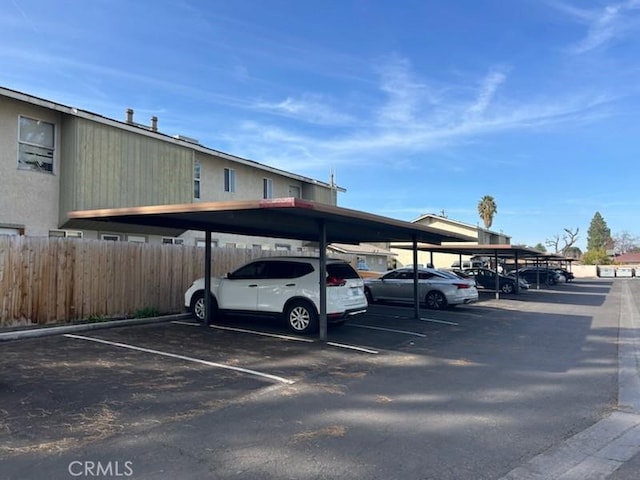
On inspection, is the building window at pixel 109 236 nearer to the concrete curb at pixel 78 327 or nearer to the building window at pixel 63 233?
the building window at pixel 63 233

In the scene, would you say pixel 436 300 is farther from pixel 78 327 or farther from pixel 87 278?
pixel 78 327

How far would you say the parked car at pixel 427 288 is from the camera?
741 inches

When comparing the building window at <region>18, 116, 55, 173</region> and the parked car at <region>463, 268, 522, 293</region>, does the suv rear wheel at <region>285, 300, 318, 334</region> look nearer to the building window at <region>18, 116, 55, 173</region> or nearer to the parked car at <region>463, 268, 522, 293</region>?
the building window at <region>18, 116, 55, 173</region>

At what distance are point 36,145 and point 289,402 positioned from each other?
1278cm

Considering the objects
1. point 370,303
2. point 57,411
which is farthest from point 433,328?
point 57,411

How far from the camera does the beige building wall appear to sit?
14.2 m

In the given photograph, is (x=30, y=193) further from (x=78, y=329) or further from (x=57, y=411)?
(x=57, y=411)

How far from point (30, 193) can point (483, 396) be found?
540 inches

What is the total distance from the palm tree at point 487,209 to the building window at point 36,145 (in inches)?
2540

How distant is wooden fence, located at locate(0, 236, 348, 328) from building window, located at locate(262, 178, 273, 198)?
30.6 feet

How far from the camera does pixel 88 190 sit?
15570 mm

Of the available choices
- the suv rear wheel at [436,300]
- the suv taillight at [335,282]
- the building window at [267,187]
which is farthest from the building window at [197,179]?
the suv taillight at [335,282]

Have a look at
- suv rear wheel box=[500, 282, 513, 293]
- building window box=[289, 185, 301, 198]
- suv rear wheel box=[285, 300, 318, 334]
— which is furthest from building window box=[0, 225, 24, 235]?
suv rear wheel box=[500, 282, 513, 293]

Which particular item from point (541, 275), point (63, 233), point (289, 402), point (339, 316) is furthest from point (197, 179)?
point (541, 275)
